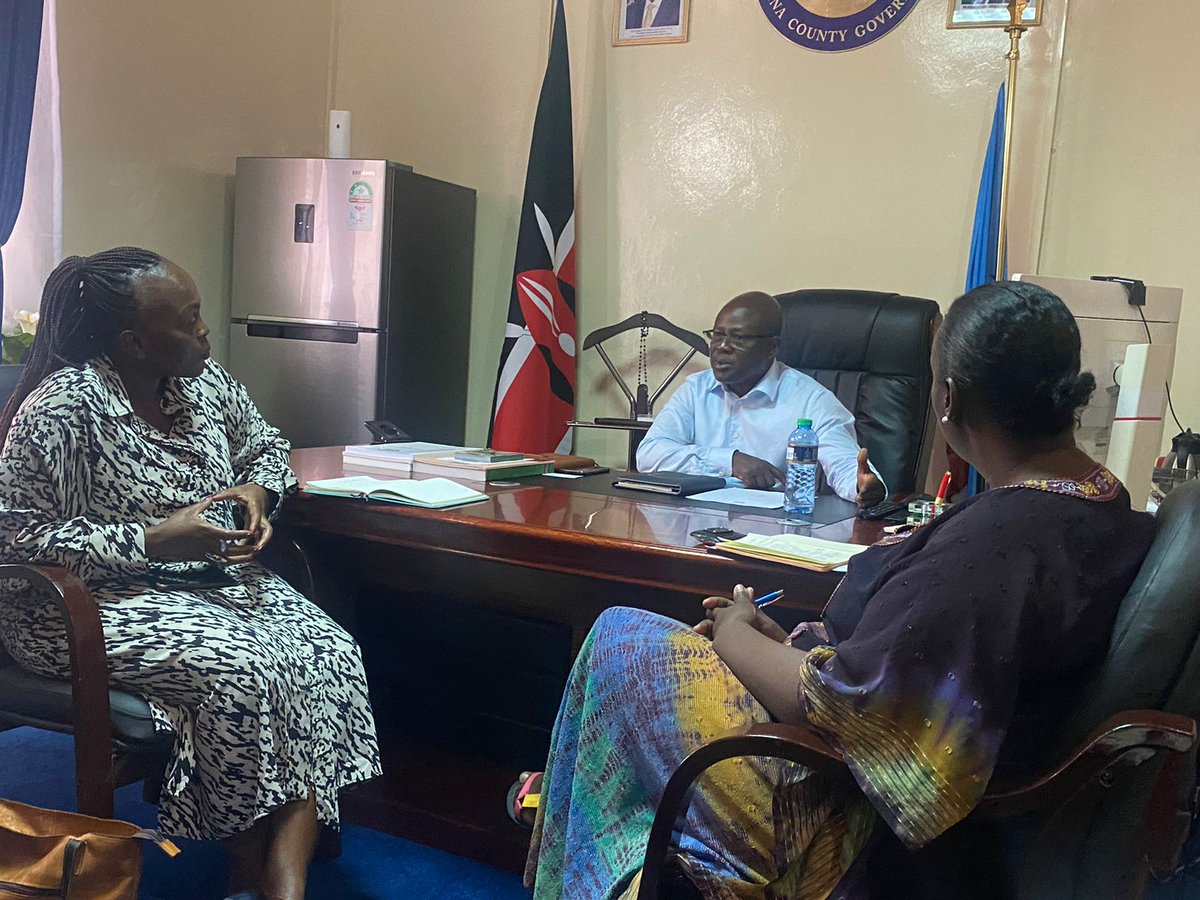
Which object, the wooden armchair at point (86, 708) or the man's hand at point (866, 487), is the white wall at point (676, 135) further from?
the wooden armchair at point (86, 708)

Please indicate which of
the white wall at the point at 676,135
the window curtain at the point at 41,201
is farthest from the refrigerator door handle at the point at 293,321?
the window curtain at the point at 41,201

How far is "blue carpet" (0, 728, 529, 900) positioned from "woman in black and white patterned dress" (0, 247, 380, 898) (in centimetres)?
24

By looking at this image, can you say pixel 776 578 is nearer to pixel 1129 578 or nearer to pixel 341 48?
pixel 1129 578

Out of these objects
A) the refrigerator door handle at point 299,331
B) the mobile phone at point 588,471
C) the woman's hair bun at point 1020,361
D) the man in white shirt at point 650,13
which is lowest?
the mobile phone at point 588,471

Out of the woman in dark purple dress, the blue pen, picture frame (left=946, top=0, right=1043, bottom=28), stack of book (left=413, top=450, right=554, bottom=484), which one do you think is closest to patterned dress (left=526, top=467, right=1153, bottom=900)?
the woman in dark purple dress

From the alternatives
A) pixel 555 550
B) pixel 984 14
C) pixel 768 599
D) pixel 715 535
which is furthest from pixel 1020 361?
pixel 984 14

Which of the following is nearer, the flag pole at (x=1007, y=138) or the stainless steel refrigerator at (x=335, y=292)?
the flag pole at (x=1007, y=138)

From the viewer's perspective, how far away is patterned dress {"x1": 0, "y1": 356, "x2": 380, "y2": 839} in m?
1.54

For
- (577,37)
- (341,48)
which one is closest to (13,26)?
(341,48)

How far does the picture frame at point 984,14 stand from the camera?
3238mm

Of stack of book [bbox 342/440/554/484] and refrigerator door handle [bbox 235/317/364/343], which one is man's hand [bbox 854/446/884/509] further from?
refrigerator door handle [bbox 235/317/364/343]

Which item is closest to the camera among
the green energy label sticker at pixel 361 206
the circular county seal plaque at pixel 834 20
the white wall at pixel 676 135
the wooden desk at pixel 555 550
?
the wooden desk at pixel 555 550

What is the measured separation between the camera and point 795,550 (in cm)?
153

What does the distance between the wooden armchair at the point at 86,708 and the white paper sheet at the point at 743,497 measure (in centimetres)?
106
